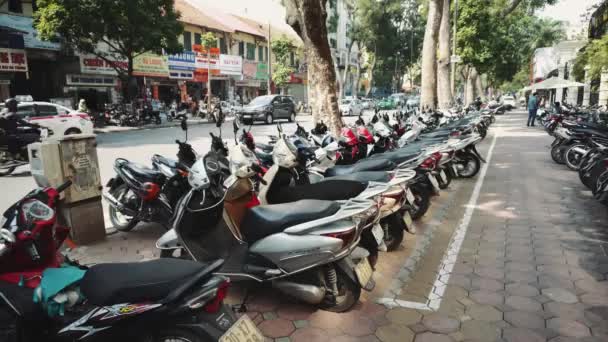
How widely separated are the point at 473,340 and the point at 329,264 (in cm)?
112

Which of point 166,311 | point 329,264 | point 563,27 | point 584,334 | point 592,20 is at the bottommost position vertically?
point 584,334

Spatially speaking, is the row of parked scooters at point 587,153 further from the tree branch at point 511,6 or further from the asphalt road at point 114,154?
the tree branch at point 511,6

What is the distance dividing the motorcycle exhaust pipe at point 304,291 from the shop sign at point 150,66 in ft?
80.8

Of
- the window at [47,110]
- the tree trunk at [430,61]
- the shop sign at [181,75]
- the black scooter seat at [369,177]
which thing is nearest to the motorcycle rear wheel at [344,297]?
the black scooter seat at [369,177]

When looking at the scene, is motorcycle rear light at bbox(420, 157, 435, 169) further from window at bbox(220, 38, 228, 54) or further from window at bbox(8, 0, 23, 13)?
window at bbox(220, 38, 228, 54)

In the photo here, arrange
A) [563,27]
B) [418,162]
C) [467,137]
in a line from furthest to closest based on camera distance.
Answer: [563,27] → [467,137] → [418,162]

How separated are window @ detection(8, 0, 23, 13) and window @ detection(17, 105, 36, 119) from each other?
348 inches

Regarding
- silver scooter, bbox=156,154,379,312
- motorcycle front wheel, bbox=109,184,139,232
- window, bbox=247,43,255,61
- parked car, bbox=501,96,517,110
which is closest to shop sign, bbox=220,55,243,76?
window, bbox=247,43,255,61

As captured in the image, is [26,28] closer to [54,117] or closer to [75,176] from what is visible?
[54,117]

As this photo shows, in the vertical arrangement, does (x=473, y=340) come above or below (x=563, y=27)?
below

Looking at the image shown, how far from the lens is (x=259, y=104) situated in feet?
73.0

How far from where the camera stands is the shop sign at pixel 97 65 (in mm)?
21734

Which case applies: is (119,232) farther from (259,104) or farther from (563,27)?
(563,27)

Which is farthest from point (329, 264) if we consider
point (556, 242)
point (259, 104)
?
point (259, 104)
